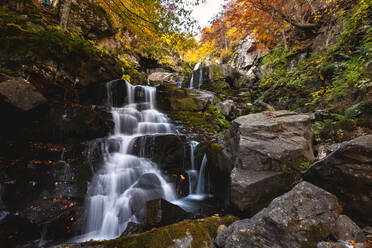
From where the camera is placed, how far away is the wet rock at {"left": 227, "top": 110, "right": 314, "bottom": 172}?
3229mm

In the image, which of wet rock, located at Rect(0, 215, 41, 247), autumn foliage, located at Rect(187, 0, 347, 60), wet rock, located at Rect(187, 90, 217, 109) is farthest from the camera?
wet rock, located at Rect(187, 90, 217, 109)

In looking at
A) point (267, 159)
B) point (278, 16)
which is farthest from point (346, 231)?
point (278, 16)

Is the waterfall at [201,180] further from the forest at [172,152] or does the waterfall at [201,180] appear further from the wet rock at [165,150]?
the wet rock at [165,150]

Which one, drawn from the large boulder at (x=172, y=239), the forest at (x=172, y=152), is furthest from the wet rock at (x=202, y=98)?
the large boulder at (x=172, y=239)

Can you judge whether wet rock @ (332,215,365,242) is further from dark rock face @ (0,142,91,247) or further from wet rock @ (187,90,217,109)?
wet rock @ (187,90,217,109)

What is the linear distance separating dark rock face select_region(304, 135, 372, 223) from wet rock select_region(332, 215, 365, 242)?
45 centimetres

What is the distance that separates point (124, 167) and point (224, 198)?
3421 millimetres

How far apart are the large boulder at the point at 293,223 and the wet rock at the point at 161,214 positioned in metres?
1.54

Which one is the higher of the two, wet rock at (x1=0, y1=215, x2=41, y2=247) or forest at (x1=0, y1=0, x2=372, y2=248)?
forest at (x1=0, y1=0, x2=372, y2=248)

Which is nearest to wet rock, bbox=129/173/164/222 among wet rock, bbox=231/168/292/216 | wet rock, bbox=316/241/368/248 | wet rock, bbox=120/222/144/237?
wet rock, bbox=120/222/144/237

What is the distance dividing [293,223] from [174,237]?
158 centimetres

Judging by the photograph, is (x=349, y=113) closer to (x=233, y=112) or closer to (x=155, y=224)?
(x=155, y=224)

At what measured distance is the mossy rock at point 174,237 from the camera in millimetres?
2113

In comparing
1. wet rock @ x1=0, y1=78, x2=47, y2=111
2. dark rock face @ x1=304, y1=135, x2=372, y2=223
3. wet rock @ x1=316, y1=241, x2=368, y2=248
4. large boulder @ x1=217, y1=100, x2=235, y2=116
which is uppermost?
large boulder @ x1=217, y1=100, x2=235, y2=116
